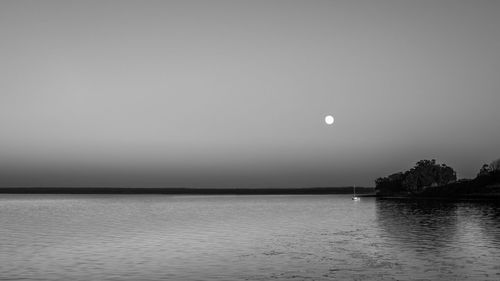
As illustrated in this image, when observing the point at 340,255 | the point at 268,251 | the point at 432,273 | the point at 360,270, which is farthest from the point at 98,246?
the point at 432,273

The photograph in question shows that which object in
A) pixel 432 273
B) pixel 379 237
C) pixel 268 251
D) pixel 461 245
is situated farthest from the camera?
pixel 379 237

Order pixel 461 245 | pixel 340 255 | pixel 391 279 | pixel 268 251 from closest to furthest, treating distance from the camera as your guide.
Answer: pixel 391 279, pixel 340 255, pixel 268 251, pixel 461 245

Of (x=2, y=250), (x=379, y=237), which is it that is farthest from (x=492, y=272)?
(x=2, y=250)

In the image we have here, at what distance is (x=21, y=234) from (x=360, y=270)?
65569 millimetres

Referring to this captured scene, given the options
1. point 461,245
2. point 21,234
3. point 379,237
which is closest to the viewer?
point 461,245

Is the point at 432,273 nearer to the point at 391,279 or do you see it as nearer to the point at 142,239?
the point at 391,279

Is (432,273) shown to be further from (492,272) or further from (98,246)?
(98,246)

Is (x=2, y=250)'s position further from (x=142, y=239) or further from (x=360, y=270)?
(x=360, y=270)

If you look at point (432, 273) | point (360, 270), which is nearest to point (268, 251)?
point (360, 270)

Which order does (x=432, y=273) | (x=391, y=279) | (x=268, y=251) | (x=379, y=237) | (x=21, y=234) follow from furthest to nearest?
(x=21, y=234)
(x=379, y=237)
(x=268, y=251)
(x=432, y=273)
(x=391, y=279)

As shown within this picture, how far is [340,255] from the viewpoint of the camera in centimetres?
5866

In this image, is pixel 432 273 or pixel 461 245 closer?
pixel 432 273

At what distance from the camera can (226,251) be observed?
64.8 meters

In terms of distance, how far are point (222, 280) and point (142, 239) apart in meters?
40.7
